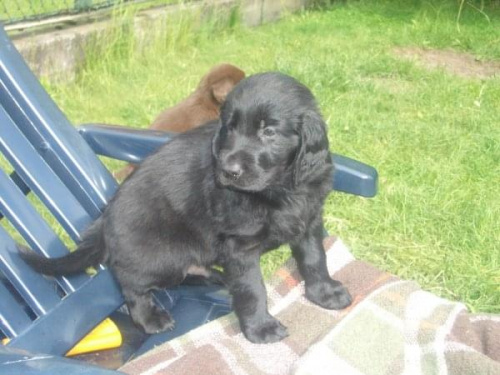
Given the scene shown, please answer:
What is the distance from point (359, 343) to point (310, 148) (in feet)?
1.99

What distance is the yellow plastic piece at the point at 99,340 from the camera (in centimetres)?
243

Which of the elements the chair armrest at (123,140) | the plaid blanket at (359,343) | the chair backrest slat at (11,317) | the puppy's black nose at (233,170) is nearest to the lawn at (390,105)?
the plaid blanket at (359,343)

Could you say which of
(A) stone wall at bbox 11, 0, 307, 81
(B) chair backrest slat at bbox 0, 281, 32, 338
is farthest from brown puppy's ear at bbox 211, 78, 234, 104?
(B) chair backrest slat at bbox 0, 281, 32, 338

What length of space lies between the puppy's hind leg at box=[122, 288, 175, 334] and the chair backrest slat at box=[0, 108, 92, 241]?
0.28 metres

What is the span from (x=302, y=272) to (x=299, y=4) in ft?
22.5

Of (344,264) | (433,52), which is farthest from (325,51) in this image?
(344,264)

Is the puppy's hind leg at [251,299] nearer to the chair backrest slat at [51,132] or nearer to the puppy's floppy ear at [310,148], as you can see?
the puppy's floppy ear at [310,148]

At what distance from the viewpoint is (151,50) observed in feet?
21.7

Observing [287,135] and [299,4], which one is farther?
[299,4]

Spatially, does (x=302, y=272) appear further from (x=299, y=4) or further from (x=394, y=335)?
(x=299, y=4)

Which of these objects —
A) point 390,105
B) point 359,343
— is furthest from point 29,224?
point 390,105

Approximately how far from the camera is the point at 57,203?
258cm

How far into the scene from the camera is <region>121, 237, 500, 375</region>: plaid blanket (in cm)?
223

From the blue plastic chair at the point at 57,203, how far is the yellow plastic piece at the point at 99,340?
58 mm
